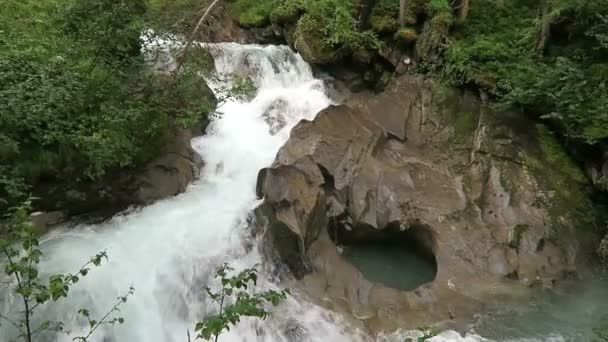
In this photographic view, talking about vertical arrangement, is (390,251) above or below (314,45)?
below

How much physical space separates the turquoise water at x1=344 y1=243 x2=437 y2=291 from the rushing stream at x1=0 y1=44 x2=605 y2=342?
131 centimetres

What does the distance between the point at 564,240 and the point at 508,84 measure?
333 cm

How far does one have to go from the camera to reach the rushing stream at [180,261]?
20.8 feet

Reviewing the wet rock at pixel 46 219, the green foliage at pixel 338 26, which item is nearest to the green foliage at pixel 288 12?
the green foliage at pixel 338 26

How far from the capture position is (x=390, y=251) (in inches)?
343

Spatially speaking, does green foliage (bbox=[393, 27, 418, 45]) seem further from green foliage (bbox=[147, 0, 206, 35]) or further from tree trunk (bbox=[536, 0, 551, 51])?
green foliage (bbox=[147, 0, 206, 35])

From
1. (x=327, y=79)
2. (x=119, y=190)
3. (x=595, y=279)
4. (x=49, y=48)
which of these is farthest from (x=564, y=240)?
(x=49, y=48)

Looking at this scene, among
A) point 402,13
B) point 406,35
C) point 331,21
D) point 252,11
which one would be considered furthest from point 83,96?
point 252,11

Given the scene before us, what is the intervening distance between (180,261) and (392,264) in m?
3.59

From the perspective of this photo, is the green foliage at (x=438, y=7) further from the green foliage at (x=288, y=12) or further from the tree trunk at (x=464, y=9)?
the green foliage at (x=288, y=12)

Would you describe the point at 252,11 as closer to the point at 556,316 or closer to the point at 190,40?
Result: the point at 190,40

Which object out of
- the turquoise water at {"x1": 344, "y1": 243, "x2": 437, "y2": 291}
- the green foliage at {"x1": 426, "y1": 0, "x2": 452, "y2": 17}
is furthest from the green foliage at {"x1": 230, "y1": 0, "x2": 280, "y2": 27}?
the turquoise water at {"x1": 344, "y1": 243, "x2": 437, "y2": 291}

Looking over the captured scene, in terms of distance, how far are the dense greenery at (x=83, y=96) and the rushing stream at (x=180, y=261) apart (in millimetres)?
1053

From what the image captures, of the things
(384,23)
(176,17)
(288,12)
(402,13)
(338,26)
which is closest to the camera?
(176,17)
